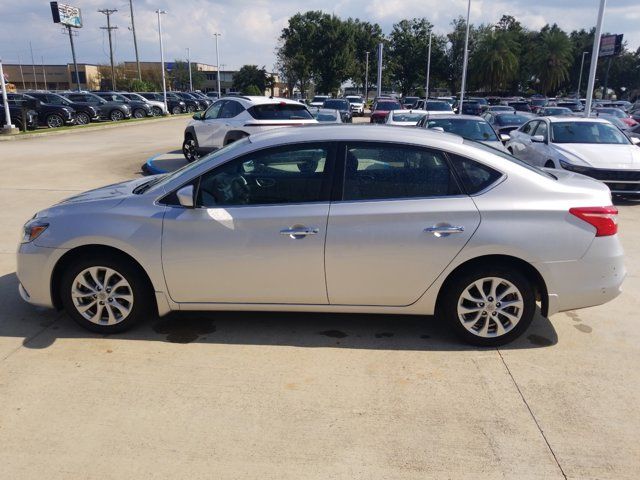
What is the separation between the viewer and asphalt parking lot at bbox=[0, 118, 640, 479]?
2.84m

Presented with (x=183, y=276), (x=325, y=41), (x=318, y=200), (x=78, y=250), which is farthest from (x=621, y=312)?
(x=325, y=41)

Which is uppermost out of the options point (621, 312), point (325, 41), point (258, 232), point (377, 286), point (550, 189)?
point (325, 41)

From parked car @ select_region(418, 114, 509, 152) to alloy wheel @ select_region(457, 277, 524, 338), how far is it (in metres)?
7.68

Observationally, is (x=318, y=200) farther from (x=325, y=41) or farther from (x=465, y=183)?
(x=325, y=41)

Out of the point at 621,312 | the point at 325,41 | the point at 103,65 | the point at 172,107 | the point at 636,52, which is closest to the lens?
the point at 621,312

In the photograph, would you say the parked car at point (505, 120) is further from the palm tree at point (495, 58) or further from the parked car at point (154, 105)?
the palm tree at point (495, 58)

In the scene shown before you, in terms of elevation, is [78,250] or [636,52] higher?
[636,52]

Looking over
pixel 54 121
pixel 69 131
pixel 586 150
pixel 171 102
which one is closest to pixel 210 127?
pixel 586 150

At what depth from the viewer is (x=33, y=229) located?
13.8 feet

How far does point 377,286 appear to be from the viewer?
13.0 feet

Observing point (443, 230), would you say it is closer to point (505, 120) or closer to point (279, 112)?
point (279, 112)

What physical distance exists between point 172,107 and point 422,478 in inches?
1675

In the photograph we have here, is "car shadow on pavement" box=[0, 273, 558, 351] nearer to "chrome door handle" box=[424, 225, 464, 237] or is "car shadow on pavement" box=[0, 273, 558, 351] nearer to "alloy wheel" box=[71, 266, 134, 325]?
"alloy wheel" box=[71, 266, 134, 325]

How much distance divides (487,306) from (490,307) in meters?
0.02
